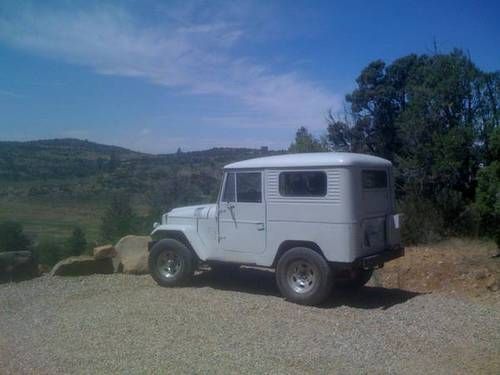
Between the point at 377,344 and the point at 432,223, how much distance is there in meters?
8.29

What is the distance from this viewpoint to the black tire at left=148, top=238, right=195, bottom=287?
9.41 metres

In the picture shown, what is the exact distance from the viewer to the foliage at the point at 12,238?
21375mm

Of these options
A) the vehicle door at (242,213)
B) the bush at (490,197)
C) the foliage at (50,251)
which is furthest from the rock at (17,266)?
the foliage at (50,251)

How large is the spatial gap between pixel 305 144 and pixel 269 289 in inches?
392

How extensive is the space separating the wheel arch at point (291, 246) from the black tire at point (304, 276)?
10 centimetres

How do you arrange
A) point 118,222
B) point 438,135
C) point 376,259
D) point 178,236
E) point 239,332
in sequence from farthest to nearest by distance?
point 118,222 → point 438,135 → point 178,236 → point 376,259 → point 239,332

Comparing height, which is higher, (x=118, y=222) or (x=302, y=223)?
(x=302, y=223)

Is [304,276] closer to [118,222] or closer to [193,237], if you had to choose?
[193,237]

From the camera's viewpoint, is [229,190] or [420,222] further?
[420,222]

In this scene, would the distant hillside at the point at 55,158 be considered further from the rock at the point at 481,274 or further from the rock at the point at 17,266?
the rock at the point at 481,274

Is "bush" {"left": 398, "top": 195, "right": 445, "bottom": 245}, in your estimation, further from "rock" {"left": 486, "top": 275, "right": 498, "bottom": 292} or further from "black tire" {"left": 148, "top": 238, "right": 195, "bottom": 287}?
"black tire" {"left": 148, "top": 238, "right": 195, "bottom": 287}

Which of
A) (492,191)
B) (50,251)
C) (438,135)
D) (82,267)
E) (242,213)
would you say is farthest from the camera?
(50,251)

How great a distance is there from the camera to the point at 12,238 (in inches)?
859

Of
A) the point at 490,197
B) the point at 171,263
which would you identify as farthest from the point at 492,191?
the point at 171,263
